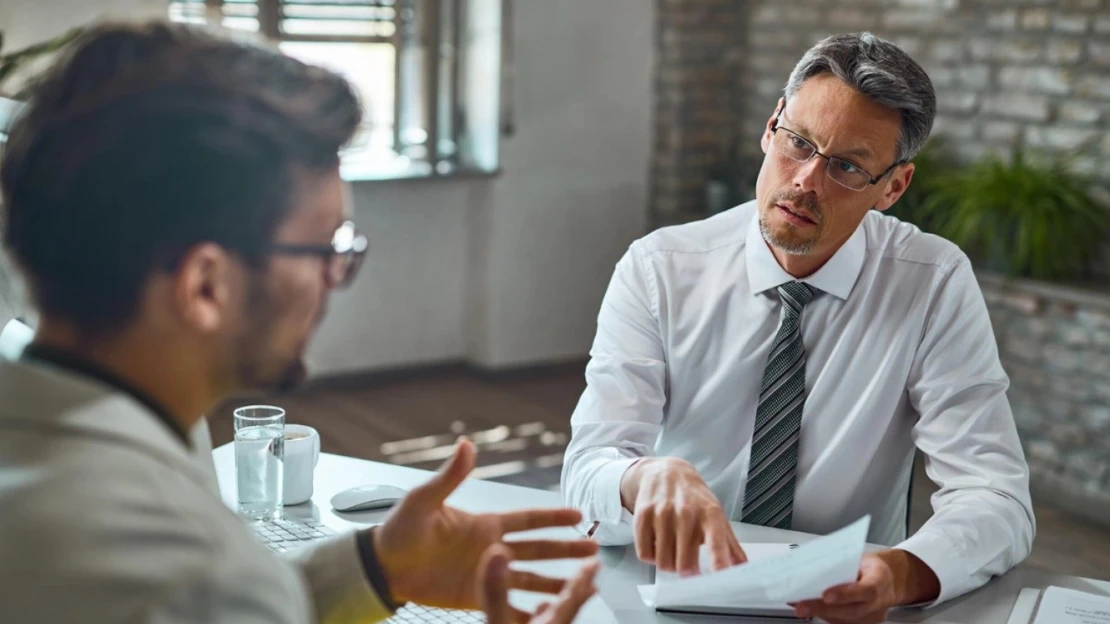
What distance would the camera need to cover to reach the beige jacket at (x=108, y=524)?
70 centimetres

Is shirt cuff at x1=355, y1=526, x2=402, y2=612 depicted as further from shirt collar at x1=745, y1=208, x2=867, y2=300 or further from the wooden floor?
the wooden floor

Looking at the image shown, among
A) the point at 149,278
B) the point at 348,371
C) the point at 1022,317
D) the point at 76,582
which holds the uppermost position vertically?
the point at 149,278

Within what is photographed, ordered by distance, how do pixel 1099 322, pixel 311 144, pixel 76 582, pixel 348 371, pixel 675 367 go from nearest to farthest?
pixel 76 582 < pixel 311 144 < pixel 675 367 < pixel 1099 322 < pixel 348 371

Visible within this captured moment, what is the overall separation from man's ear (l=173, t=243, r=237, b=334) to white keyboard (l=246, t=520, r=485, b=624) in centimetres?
55

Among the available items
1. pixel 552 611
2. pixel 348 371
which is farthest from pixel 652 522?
pixel 348 371

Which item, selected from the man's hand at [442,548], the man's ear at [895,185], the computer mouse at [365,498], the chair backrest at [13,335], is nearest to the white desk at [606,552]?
the computer mouse at [365,498]

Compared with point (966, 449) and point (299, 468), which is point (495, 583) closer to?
point (299, 468)

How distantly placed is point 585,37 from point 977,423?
3.29 meters

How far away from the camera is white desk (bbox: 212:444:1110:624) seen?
1.36 metres

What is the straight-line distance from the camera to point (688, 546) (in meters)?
1.31

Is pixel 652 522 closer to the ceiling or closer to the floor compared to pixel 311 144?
closer to the floor

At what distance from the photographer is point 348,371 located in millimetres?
4586

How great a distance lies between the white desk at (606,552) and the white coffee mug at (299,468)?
0.05 ft

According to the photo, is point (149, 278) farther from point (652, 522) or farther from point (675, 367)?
point (675, 367)
